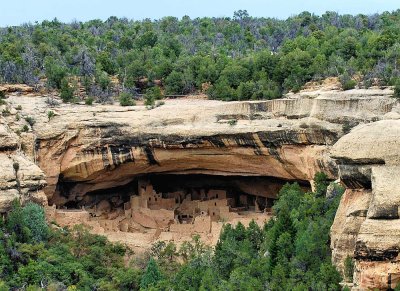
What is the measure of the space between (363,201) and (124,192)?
14572mm

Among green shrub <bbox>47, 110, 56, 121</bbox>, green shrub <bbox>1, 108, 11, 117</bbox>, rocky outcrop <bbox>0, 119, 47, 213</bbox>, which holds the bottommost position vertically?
rocky outcrop <bbox>0, 119, 47, 213</bbox>

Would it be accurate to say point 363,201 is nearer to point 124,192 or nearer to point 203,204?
point 203,204

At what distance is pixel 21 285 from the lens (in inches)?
829

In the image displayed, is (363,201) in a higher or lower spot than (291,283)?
higher

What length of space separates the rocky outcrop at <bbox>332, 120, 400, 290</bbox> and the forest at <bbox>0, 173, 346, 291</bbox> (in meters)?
0.82

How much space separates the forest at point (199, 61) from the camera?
2769cm

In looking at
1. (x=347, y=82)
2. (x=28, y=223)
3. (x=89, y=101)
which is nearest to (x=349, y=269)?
(x=28, y=223)

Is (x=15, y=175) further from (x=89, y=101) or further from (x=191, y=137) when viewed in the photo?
(x=191, y=137)

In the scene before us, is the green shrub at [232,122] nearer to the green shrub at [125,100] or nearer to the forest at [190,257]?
the forest at [190,257]

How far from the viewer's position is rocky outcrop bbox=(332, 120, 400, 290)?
49.9 ft

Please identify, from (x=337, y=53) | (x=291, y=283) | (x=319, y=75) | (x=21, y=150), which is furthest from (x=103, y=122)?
(x=291, y=283)

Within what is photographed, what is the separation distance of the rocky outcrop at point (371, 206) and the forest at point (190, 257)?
818mm

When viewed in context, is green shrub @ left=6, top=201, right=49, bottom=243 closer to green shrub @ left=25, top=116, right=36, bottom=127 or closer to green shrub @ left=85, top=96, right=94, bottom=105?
green shrub @ left=25, top=116, right=36, bottom=127

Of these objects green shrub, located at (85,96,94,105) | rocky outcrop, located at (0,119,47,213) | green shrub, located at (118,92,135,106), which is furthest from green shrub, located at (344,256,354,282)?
green shrub, located at (85,96,94,105)
